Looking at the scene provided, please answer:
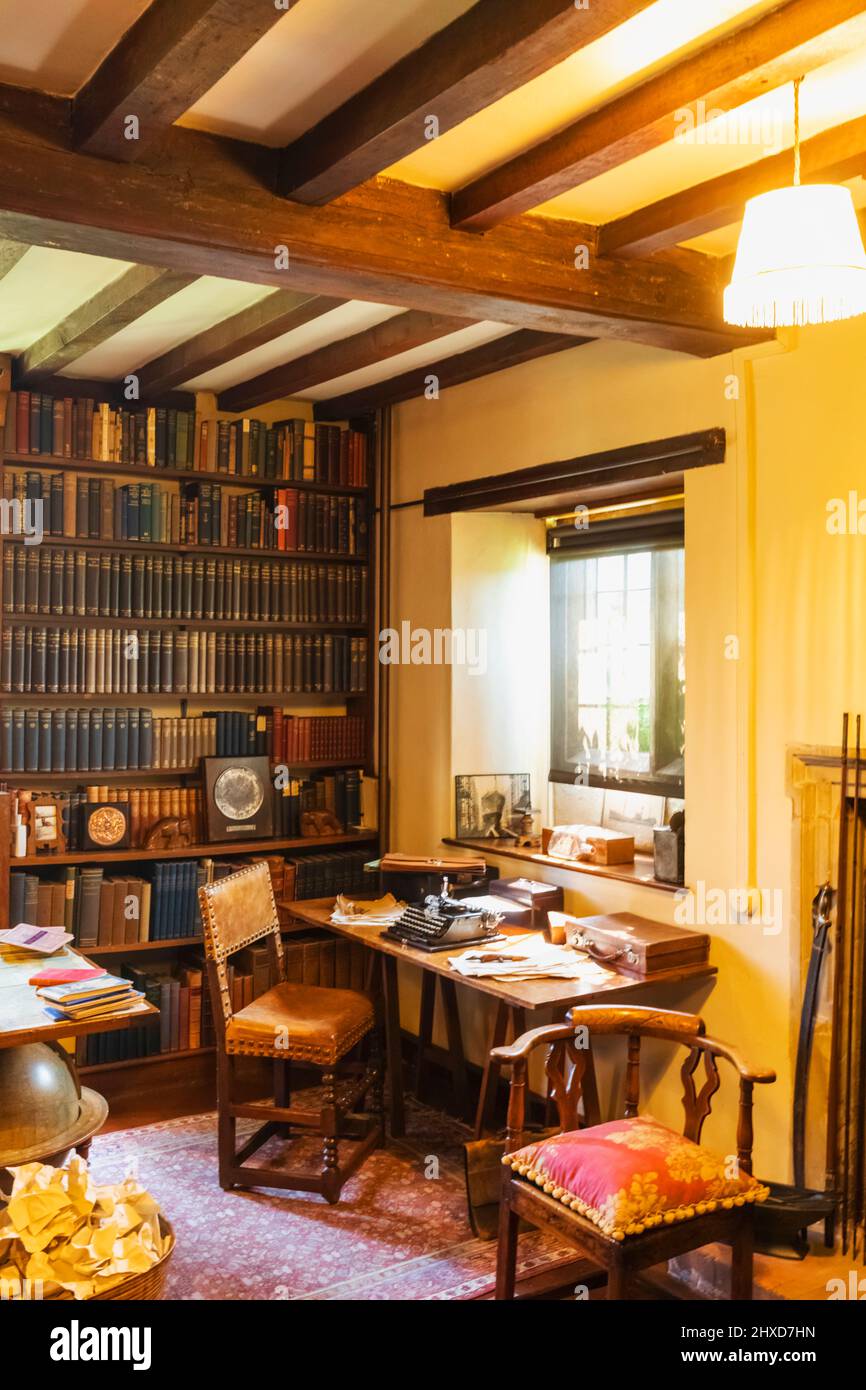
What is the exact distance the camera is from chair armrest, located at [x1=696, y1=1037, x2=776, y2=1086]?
287cm

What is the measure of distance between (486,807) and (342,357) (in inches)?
74.7

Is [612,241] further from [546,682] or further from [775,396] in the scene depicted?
[546,682]

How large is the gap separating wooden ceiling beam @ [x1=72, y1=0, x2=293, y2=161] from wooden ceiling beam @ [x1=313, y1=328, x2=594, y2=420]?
1.70 metres

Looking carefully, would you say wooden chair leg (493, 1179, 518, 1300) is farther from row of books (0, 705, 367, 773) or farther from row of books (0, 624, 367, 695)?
row of books (0, 624, 367, 695)

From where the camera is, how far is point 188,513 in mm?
5031

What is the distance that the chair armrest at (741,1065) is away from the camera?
2869mm

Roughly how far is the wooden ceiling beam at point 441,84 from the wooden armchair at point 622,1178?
2.15m

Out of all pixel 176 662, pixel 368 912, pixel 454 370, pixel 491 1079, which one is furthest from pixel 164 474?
pixel 491 1079

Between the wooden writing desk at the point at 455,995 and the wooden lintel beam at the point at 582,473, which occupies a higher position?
the wooden lintel beam at the point at 582,473

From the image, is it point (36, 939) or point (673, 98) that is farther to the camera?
point (36, 939)

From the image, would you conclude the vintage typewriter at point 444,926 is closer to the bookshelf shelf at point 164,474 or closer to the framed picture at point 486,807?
the framed picture at point 486,807

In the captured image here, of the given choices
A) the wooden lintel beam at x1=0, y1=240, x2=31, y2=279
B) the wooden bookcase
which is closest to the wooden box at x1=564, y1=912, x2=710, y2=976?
the wooden bookcase

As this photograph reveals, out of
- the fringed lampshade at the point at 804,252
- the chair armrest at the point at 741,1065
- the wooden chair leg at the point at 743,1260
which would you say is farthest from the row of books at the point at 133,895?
the fringed lampshade at the point at 804,252

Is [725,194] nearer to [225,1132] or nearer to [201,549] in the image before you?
[201,549]
